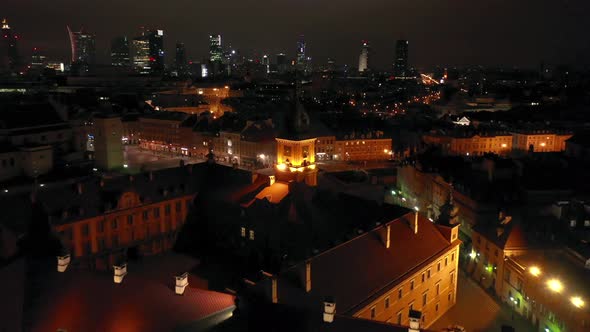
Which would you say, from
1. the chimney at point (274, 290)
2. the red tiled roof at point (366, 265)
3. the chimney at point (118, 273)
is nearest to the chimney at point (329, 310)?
the chimney at point (274, 290)

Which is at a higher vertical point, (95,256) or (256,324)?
(256,324)

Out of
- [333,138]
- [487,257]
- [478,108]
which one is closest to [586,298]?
[487,257]

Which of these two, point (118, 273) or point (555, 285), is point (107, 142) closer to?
point (118, 273)

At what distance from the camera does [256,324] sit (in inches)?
966

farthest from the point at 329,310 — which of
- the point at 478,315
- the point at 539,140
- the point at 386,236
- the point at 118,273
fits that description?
the point at 539,140

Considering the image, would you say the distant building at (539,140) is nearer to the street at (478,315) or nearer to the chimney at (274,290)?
the street at (478,315)

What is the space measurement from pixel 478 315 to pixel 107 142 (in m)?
64.7

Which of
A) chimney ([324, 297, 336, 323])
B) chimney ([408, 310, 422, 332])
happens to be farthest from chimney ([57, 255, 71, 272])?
chimney ([408, 310, 422, 332])

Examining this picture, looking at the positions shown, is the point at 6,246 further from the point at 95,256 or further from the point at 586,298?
the point at 586,298

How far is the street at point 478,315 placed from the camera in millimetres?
38963

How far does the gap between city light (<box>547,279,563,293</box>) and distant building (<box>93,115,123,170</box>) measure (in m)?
68.5

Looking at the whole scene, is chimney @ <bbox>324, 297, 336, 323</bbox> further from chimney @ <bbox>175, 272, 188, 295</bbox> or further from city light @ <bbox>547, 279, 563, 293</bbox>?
city light @ <bbox>547, 279, 563, 293</bbox>

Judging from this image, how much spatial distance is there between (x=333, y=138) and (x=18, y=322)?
3287 inches

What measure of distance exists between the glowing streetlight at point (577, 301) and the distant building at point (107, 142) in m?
70.7
